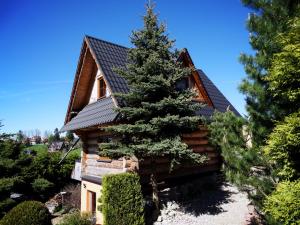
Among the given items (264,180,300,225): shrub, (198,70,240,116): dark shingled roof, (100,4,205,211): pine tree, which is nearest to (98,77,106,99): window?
(100,4,205,211): pine tree

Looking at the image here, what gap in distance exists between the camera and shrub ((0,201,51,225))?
10.9 meters

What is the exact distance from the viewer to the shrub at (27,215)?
35.6ft

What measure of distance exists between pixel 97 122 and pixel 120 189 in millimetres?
3505

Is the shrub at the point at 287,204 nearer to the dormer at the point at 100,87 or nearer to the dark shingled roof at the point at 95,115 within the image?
the dark shingled roof at the point at 95,115

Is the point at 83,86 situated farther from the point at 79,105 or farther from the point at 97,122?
the point at 97,122

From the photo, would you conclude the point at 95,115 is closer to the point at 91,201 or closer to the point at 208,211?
the point at 91,201

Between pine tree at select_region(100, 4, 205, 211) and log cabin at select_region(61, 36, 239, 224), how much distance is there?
1634mm

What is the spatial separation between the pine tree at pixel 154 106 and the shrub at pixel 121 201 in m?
0.86

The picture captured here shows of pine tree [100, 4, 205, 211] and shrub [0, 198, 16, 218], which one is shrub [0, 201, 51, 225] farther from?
pine tree [100, 4, 205, 211]

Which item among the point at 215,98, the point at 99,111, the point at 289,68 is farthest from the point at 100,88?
the point at 289,68

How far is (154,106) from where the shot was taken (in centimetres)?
942

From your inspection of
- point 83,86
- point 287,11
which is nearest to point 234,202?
point 287,11

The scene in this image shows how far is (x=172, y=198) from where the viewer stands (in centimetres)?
1076

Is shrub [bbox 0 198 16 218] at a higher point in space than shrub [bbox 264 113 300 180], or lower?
lower
